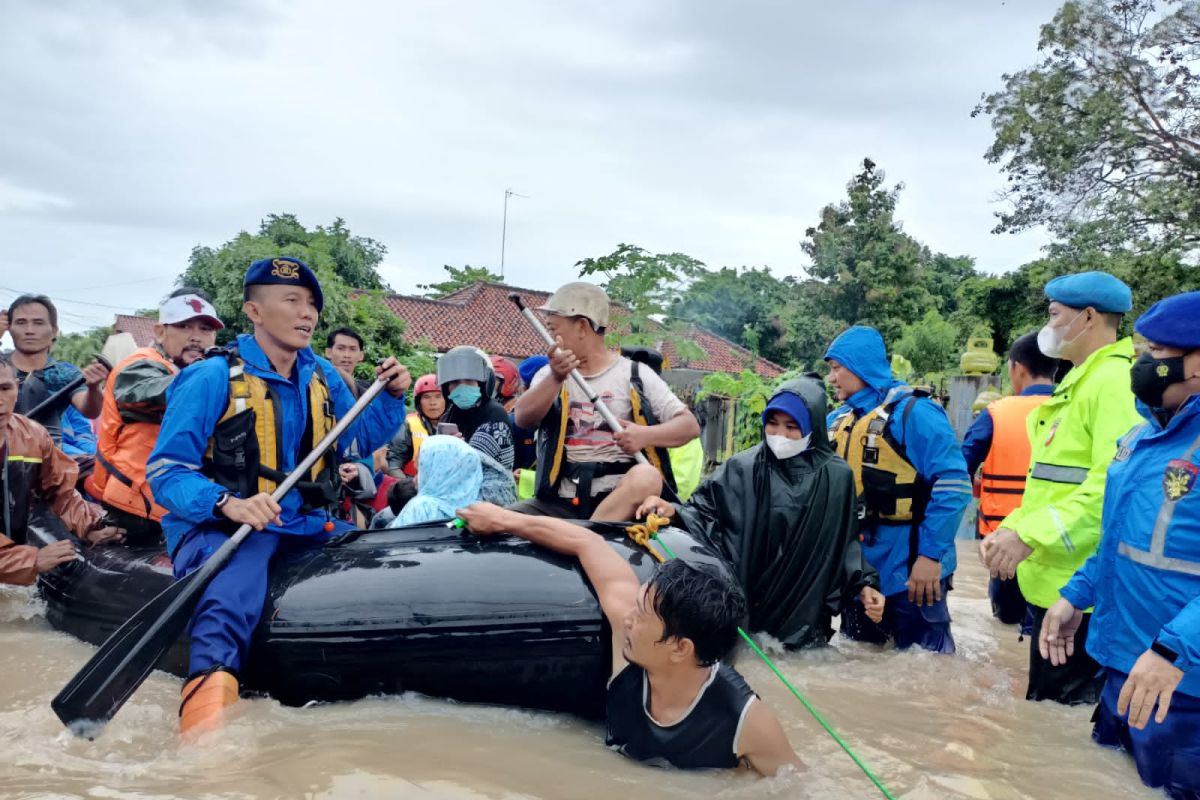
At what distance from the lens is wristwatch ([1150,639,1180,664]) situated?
2.42m

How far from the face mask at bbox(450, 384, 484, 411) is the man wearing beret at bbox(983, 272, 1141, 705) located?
3.14m

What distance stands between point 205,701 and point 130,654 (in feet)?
1.01

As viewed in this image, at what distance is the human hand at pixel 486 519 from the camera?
11.7 feet

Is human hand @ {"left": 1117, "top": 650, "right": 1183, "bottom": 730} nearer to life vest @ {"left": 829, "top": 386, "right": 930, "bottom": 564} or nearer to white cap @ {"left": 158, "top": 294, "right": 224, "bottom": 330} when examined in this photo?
life vest @ {"left": 829, "top": 386, "right": 930, "bottom": 564}

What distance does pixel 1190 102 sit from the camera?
1689cm

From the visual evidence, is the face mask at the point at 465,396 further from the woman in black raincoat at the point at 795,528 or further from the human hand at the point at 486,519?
the human hand at the point at 486,519

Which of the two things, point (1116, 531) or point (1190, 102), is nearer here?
point (1116, 531)

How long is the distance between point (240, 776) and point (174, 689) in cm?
100

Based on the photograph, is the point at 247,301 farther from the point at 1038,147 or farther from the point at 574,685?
the point at 1038,147

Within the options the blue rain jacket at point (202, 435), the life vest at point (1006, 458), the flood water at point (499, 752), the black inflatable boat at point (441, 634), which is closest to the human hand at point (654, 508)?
the black inflatable boat at point (441, 634)

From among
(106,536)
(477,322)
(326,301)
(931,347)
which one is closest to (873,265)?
(931,347)

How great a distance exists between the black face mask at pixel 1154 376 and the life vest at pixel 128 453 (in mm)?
4031

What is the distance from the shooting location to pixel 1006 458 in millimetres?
5367

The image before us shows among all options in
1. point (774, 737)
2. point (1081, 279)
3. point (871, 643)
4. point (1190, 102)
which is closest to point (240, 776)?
point (774, 737)
